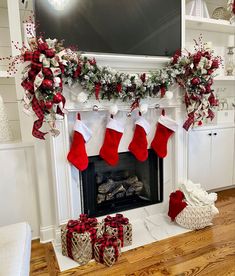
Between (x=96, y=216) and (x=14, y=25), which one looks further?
(x=96, y=216)

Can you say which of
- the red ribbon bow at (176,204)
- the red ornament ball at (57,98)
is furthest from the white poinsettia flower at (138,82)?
the red ribbon bow at (176,204)

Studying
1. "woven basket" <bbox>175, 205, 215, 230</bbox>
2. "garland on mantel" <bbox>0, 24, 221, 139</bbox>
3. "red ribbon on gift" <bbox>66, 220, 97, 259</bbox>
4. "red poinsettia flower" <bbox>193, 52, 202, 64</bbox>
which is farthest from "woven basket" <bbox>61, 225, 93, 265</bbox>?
"red poinsettia flower" <bbox>193, 52, 202, 64</bbox>

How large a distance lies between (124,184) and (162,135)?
68 centimetres

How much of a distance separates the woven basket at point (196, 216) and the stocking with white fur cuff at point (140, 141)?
64cm

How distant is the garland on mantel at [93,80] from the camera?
5.24ft

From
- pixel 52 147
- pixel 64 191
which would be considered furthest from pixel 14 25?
pixel 64 191

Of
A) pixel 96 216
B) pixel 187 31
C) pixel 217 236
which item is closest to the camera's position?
pixel 217 236

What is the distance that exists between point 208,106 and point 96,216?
5.07 feet

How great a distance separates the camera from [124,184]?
8.29 feet

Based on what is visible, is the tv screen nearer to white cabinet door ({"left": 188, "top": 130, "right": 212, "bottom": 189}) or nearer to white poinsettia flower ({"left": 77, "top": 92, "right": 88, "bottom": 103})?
white poinsettia flower ({"left": 77, "top": 92, "right": 88, "bottom": 103})

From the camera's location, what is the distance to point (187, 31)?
283cm

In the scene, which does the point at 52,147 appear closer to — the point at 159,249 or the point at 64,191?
the point at 64,191

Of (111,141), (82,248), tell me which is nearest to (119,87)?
(111,141)

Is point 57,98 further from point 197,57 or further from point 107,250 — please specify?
point 197,57
